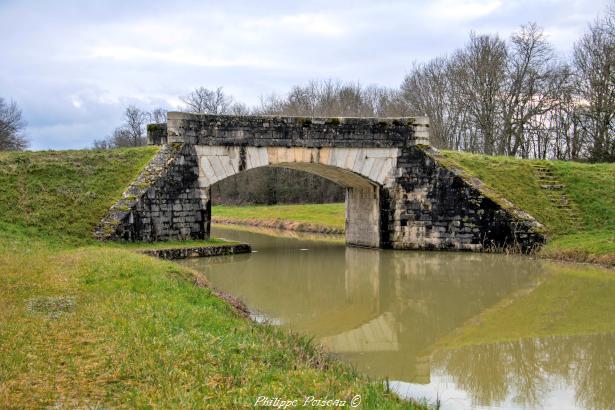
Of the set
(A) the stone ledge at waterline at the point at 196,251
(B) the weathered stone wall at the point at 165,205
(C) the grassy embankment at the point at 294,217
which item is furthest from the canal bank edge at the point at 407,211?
(C) the grassy embankment at the point at 294,217

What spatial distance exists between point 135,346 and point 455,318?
18.3 feet

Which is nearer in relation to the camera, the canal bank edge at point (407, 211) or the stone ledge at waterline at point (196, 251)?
the stone ledge at waterline at point (196, 251)

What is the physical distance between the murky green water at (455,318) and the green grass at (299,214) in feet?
34.3

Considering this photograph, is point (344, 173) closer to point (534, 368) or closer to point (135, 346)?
point (534, 368)

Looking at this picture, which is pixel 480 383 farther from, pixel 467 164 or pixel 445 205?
pixel 467 164

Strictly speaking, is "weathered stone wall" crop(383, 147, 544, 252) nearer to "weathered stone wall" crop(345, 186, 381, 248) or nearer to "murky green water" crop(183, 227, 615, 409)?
"weathered stone wall" crop(345, 186, 381, 248)

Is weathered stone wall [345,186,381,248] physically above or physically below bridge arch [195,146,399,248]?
below

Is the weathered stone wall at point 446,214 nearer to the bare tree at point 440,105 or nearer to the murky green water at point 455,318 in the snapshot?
the murky green water at point 455,318

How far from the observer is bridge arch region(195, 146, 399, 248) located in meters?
18.0

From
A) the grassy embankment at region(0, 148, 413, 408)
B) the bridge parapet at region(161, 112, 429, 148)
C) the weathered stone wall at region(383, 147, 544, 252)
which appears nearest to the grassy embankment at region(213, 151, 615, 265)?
the weathered stone wall at region(383, 147, 544, 252)

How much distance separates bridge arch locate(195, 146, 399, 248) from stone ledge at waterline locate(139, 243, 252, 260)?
1697 mm

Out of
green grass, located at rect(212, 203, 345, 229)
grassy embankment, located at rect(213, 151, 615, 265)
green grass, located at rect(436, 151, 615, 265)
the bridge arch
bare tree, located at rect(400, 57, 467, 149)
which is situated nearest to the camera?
grassy embankment, located at rect(213, 151, 615, 265)

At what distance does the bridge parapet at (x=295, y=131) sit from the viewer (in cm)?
1781

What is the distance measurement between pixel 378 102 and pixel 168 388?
43.9 m
